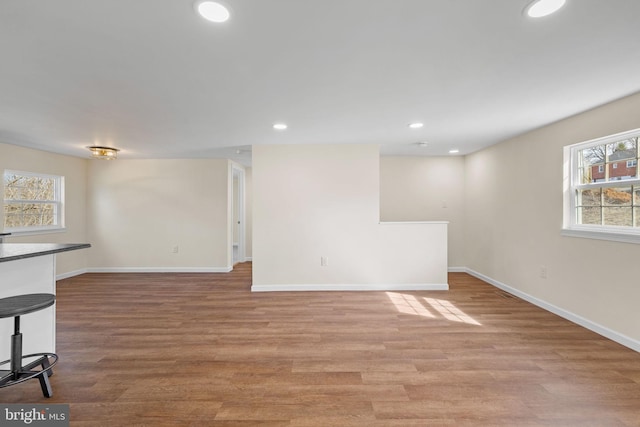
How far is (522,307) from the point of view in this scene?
349 cm

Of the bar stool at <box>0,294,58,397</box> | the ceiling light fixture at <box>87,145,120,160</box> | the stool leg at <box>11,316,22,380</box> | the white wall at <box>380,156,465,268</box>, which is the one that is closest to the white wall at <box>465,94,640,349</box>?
the white wall at <box>380,156,465,268</box>

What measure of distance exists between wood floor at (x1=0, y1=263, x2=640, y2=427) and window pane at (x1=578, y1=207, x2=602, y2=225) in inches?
43.8

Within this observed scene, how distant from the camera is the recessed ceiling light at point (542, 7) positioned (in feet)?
4.36

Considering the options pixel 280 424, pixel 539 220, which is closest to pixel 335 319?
pixel 280 424

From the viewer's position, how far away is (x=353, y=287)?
431 centimetres

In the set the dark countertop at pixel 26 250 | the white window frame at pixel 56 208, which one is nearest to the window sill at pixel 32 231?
the white window frame at pixel 56 208

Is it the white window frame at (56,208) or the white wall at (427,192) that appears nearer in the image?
the white window frame at (56,208)

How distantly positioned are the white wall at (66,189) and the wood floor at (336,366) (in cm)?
203

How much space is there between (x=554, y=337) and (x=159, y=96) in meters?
4.22

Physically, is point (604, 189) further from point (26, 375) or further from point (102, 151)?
point (102, 151)

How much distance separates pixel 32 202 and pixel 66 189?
0.57m

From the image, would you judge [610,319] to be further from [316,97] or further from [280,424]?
[316,97]

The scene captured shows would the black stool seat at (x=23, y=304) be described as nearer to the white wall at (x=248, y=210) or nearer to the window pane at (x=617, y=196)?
the window pane at (x=617, y=196)

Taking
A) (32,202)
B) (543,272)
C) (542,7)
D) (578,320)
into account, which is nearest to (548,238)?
(543,272)
